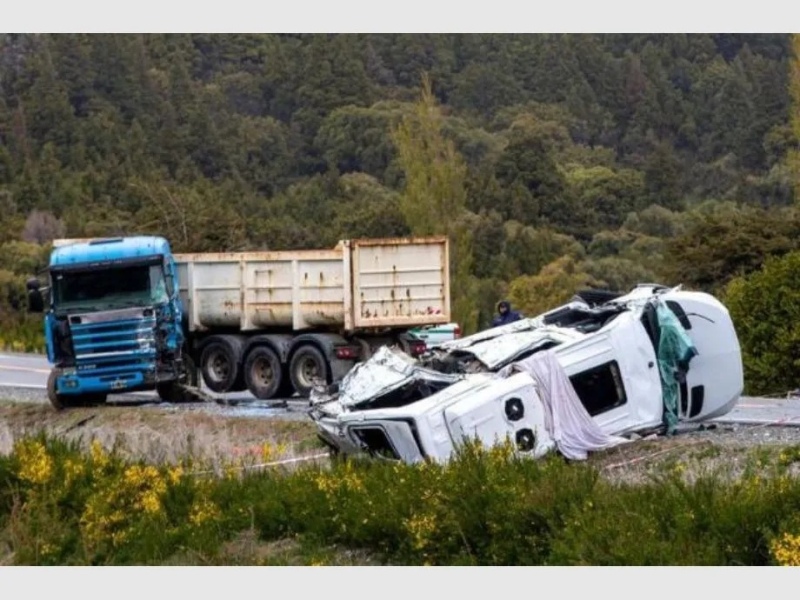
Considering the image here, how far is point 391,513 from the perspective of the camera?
14.7m

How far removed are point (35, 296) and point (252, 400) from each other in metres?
4.01

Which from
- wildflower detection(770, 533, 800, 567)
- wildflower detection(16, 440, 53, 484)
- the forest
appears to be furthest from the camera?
the forest

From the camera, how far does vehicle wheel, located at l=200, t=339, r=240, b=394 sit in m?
29.4

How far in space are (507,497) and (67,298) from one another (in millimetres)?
14696

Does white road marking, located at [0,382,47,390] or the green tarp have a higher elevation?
the green tarp

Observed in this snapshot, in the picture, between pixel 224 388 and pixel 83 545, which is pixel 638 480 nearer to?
pixel 83 545

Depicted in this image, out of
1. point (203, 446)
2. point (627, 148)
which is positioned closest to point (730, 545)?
point (203, 446)

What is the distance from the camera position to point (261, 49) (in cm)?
13075

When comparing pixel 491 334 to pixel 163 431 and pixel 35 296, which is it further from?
pixel 35 296

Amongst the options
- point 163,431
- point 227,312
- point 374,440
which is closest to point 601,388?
point 374,440

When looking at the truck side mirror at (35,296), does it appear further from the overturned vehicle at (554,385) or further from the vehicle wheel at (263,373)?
the overturned vehicle at (554,385)

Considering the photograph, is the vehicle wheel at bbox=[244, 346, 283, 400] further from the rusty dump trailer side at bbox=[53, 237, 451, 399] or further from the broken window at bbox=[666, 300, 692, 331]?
the broken window at bbox=[666, 300, 692, 331]

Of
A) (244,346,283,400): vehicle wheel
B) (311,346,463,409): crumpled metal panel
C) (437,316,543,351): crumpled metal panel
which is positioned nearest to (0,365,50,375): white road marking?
(244,346,283,400): vehicle wheel

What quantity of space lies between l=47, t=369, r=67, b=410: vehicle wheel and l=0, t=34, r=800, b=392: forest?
1959 centimetres
